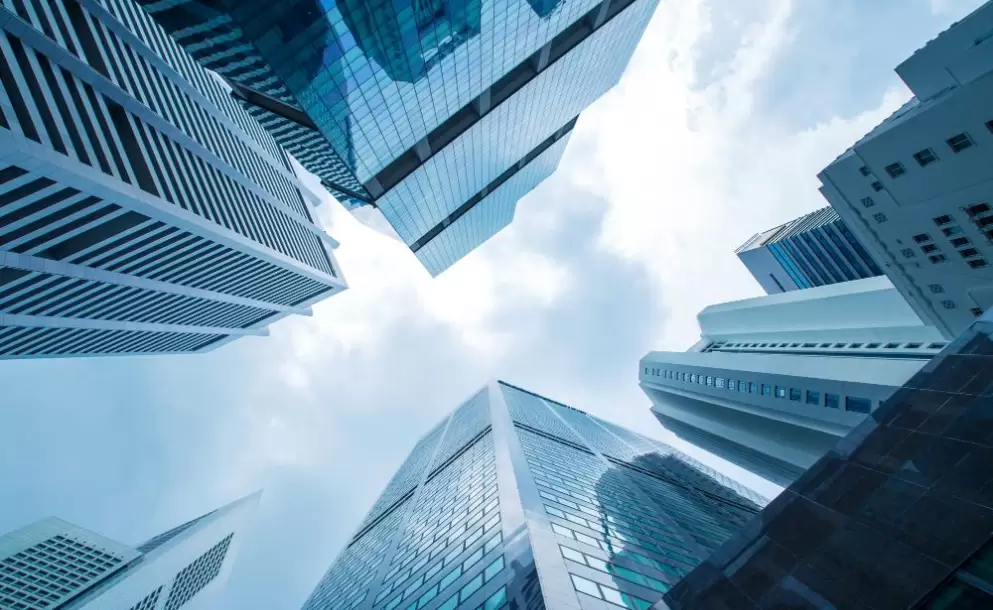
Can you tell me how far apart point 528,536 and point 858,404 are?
38847 millimetres

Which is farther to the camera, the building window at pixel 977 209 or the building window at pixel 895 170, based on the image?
the building window at pixel 895 170

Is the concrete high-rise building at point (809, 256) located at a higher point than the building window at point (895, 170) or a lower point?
lower

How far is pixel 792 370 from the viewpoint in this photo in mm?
52031

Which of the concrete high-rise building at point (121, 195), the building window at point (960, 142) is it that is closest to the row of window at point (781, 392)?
the building window at point (960, 142)

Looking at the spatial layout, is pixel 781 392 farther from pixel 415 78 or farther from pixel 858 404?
pixel 415 78

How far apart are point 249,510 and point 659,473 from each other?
488 feet

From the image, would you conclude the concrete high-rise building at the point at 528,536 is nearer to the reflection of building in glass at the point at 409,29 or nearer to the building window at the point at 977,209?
the building window at the point at 977,209

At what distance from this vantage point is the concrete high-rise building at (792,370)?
45.5 meters

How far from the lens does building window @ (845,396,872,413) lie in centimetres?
4137

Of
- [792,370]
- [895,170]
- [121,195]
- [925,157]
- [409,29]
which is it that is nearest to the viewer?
[925,157]

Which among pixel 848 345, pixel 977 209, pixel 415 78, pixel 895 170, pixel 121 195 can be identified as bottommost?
pixel 848 345

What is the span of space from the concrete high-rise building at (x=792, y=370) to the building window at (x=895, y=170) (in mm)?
14892

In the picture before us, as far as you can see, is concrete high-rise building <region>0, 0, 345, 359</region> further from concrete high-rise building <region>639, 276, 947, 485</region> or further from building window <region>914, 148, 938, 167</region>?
concrete high-rise building <region>639, 276, 947, 485</region>

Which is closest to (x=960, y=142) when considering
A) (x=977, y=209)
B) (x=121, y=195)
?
(x=977, y=209)
